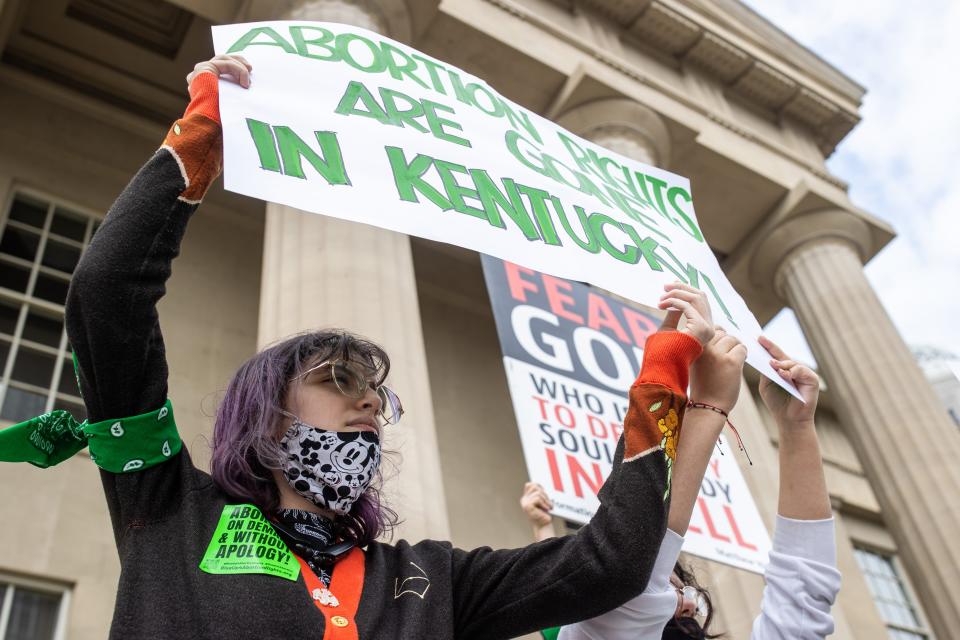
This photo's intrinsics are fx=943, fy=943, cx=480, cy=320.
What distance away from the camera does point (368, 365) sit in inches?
88.7

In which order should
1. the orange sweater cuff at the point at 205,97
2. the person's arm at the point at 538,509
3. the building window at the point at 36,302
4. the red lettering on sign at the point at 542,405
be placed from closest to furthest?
the orange sweater cuff at the point at 205,97, the person's arm at the point at 538,509, the red lettering on sign at the point at 542,405, the building window at the point at 36,302

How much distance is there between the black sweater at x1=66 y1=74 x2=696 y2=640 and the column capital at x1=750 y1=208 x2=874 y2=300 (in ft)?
38.4

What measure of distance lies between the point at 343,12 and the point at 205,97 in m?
6.55

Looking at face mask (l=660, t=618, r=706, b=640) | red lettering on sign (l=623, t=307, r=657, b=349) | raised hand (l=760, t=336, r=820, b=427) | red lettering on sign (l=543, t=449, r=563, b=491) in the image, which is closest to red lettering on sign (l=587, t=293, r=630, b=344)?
red lettering on sign (l=623, t=307, r=657, b=349)

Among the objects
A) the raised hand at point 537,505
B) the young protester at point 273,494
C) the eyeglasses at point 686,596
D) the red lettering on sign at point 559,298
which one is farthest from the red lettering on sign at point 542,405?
the young protester at point 273,494

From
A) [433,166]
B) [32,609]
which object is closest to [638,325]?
[433,166]

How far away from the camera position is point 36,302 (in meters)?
8.68

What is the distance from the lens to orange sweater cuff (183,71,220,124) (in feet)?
7.60

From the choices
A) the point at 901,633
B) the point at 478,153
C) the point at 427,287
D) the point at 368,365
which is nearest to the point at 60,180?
the point at 427,287

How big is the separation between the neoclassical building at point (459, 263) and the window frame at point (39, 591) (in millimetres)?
15

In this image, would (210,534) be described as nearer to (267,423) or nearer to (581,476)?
(267,423)

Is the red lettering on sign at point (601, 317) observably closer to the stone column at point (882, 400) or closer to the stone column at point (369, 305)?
the stone column at point (369, 305)

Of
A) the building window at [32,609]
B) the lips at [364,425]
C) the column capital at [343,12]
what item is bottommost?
the lips at [364,425]

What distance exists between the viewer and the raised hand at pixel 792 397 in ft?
8.52
